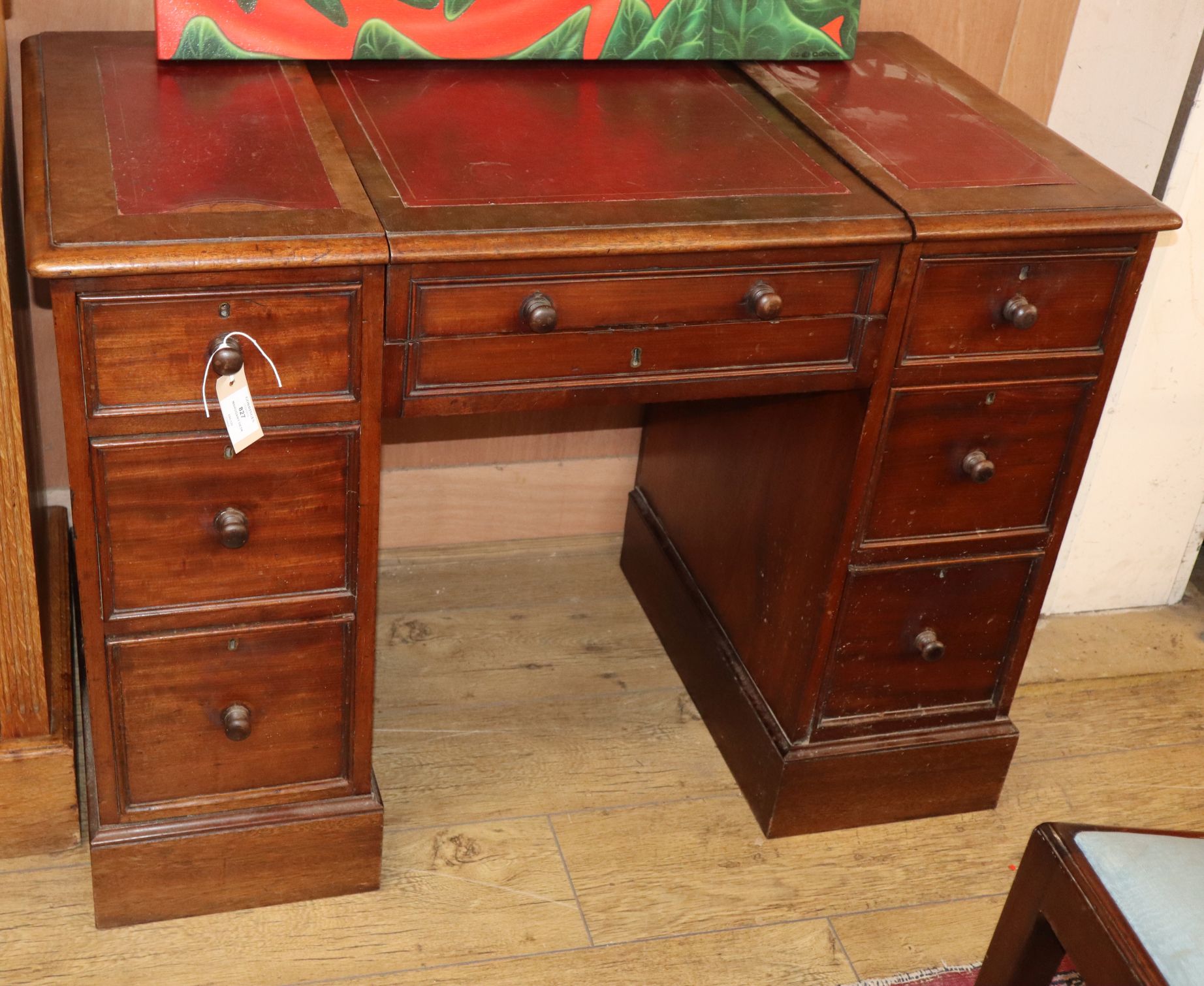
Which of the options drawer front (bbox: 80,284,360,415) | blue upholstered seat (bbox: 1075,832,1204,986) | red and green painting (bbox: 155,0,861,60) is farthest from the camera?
red and green painting (bbox: 155,0,861,60)

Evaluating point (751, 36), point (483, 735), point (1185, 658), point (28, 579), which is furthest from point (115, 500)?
point (1185, 658)

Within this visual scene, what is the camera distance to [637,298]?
1539mm

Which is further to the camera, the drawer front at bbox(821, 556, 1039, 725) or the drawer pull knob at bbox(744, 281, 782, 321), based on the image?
the drawer front at bbox(821, 556, 1039, 725)

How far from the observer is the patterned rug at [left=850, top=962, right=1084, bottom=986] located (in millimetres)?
1817

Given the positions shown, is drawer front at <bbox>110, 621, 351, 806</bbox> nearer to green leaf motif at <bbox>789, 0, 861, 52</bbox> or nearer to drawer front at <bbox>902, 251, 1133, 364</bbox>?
drawer front at <bbox>902, 251, 1133, 364</bbox>

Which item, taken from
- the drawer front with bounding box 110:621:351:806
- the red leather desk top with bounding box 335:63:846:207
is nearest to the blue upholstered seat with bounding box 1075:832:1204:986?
the red leather desk top with bounding box 335:63:846:207

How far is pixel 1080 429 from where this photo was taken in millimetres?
1832

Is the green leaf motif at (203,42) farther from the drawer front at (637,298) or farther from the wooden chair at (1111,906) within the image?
the wooden chair at (1111,906)

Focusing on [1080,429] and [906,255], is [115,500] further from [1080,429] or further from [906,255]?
[1080,429]

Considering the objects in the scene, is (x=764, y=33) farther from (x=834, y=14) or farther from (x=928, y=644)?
(x=928, y=644)

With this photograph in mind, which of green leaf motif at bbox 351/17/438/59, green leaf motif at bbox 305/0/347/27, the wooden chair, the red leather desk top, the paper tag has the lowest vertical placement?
the wooden chair

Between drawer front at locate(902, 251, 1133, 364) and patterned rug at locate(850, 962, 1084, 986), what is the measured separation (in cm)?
81

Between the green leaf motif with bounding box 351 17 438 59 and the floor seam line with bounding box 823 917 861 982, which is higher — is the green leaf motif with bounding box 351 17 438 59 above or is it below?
above

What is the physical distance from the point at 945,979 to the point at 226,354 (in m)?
1.22
